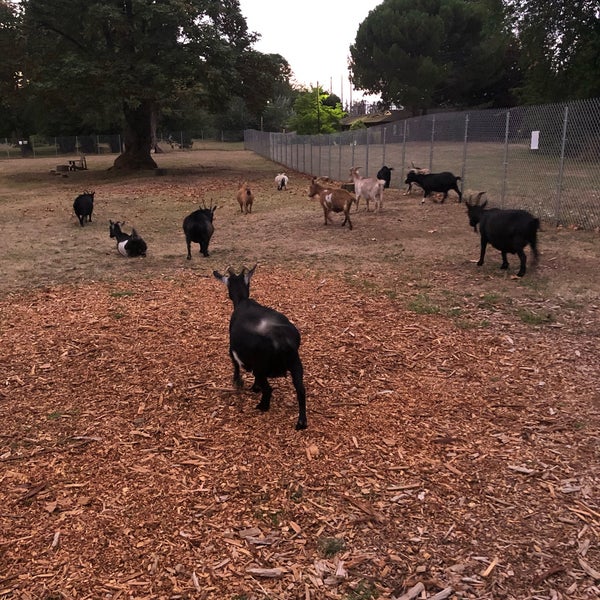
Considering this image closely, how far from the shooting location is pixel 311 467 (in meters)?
3.96

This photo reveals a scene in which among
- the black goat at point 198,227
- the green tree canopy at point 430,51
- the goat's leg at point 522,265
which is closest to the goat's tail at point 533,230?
the goat's leg at point 522,265

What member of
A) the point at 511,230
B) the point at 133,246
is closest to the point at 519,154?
the point at 511,230

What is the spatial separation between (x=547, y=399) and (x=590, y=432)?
1.94ft

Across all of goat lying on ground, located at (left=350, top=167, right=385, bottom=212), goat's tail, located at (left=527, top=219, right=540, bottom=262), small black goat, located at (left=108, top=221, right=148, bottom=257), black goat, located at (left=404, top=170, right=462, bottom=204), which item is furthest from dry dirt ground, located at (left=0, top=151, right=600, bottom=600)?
black goat, located at (left=404, top=170, right=462, bottom=204)

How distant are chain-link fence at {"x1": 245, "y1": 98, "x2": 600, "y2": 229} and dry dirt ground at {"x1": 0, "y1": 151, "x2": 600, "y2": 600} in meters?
5.93

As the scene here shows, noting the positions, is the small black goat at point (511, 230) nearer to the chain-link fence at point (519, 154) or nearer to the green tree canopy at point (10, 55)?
the chain-link fence at point (519, 154)

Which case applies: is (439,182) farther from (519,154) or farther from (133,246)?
(133,246)

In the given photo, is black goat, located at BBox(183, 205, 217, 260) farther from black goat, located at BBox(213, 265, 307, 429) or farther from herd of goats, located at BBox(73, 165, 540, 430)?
black goat, located at BBox(213, 265, 307, 429)

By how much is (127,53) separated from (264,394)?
89.4ft

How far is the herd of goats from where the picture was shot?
4160 mm

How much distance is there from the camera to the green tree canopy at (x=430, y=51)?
154 ft

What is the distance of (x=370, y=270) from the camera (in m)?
9.49

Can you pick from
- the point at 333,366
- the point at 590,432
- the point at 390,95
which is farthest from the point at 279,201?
the point at 390,95

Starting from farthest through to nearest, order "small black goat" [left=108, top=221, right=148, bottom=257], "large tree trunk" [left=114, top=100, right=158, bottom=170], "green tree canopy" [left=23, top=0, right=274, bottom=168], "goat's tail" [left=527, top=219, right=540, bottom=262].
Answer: "large tree trunk" [left=114, top=100, right=158, bottom=170]
"green tree canopy" [left=23, top=0, right=274, bottom=168]
"small black goat" [left=108, top=221, right=148, bottom=257]
"goat's tail" [left=527, top=219, right=540, bottom=262]
